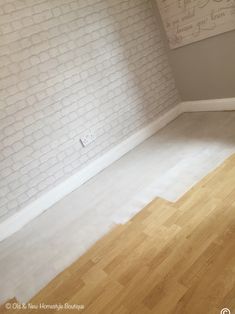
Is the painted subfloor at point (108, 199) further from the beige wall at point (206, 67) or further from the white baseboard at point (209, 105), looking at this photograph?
the beige wall at point (206, 67)

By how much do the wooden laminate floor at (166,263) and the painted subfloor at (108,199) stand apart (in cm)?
13

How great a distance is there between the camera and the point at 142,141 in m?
3.58

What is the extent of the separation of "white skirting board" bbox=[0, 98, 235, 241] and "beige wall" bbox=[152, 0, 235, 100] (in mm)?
103

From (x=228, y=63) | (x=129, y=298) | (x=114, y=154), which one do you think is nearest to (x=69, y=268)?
(x=129, y=298)

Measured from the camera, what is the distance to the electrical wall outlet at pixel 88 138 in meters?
3.19

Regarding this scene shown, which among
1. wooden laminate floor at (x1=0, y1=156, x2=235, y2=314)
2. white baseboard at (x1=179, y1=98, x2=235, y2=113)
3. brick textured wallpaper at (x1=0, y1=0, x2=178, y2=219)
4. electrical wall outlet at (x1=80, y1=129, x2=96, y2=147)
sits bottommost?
white baseboard at (x1=179, y1=98, x2=235, y2=113)

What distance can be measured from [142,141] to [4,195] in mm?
1646

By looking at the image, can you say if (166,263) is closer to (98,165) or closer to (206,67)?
(98,165)

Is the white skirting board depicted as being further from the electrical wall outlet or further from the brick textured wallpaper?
the electrical wall outlet

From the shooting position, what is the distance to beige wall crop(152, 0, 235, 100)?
309 cm

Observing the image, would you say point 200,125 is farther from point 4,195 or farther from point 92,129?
point 4,195

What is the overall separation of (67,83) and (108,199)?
48.9 inches

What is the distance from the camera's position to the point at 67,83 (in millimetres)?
3037

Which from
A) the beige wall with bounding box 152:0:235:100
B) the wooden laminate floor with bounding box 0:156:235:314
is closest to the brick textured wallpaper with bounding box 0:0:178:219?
the beige wall with bounding box 152:0:235:100
